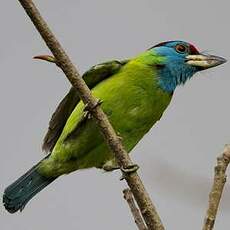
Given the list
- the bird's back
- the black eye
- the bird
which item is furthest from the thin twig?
the black eye

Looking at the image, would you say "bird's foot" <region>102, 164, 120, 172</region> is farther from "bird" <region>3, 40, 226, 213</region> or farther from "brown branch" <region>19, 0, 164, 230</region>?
"brown branch" <region>19, 0, 164, 230</region>

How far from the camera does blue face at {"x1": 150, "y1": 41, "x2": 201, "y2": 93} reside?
3859 millimetres

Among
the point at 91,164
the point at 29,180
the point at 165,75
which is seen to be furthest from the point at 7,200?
the point at 165,75

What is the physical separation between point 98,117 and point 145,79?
1583 mm

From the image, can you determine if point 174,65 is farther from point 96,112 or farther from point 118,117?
point 96,112

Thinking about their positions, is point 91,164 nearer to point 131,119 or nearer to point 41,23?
point 131,119

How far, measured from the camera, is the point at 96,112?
223 cm

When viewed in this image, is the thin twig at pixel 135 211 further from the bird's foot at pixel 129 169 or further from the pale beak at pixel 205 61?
the pale beak at pixel 205 61

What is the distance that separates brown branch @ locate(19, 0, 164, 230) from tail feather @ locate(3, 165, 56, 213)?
5.73 ft

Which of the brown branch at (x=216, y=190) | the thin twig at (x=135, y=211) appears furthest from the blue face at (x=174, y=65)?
the brown branch at (x=216, y=190)

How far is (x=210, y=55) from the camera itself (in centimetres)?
403

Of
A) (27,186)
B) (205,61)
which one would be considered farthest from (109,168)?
(205,61)

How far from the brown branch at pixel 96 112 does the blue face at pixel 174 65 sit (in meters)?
1.60

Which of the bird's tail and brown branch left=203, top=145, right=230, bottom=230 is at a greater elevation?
brown branch left=203, top=145, right=230, bottom=230
